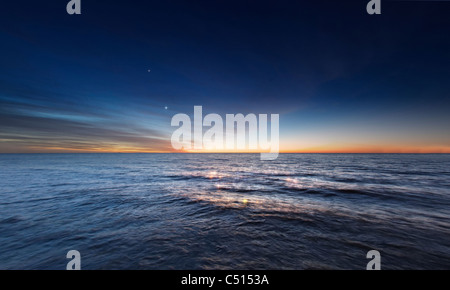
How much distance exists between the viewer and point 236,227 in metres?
7.44

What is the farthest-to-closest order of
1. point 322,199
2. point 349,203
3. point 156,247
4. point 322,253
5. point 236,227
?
point 322,199
point 349,203
point 236,227
point 156,247
point 322,253

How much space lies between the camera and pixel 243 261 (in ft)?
16.4

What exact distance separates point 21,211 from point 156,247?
10186 millimetres

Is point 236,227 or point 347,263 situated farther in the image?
point 236,227

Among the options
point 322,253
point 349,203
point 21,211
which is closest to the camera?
point 322,253

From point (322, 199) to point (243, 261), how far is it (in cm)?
975

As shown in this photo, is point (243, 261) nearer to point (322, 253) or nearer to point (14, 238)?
point (322, 253)

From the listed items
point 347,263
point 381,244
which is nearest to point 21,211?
point 347,263
